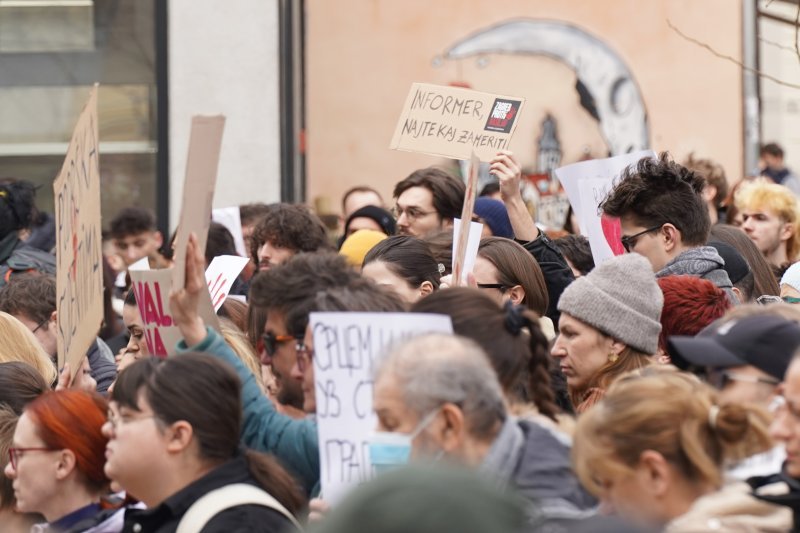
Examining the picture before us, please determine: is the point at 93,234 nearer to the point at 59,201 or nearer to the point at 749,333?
the point at 59,201

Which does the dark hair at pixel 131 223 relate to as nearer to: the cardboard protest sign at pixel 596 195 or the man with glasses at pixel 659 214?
the cardboard protest sign at pixel 596 195

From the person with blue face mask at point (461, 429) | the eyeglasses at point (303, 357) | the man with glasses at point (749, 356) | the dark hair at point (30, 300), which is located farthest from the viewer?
the dark hair at point (30, 300)

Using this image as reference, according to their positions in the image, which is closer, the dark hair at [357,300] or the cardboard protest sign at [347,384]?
the cardboard protest sign at [347,384]

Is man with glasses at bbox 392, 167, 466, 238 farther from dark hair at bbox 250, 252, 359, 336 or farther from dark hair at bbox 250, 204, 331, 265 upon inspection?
dark hair at bbox 250, 252, 359, 336

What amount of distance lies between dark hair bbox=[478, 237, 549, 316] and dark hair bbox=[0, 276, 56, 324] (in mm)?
2118

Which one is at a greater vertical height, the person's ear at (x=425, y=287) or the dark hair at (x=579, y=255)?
the person's ear at (x=425, y=287)

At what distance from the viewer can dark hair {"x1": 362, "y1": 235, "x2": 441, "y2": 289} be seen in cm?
556

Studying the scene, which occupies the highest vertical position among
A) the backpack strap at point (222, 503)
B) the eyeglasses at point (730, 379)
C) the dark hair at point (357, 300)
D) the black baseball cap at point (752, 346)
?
the black baseball cap at point (752, 346)

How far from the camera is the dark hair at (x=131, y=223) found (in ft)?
37.7

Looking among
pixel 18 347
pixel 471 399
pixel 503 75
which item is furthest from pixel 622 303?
pixel 503 75

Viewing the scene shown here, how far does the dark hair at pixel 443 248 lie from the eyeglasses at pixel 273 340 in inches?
71.3

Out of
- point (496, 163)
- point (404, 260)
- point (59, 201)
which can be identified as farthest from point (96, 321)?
point (496, 163)

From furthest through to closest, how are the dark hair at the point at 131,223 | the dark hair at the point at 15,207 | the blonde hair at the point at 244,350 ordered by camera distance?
1. the dark hair at the point at 131,223
2. the dark hair at the point at 15,207
3. the blonde hair at the point at 244,350

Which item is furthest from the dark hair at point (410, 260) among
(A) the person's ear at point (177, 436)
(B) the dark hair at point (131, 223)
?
(B) the dark hair at point (131, 223)
